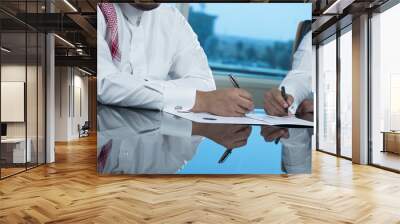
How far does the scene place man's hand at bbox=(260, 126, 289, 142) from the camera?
20.8 ft

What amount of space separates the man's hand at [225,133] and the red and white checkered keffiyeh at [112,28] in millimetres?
1650

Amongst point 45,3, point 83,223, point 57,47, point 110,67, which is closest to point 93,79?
point 57,47

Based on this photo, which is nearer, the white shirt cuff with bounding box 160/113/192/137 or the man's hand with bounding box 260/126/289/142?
the white shirt cuff with bounding box 160/113/192/137

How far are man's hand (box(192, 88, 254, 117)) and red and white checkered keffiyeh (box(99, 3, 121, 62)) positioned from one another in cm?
143

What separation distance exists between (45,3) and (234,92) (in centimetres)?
417

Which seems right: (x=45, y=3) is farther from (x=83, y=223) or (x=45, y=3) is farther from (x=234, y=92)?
(x=83, y=223)

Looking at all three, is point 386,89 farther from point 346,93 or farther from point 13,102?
point 13,102

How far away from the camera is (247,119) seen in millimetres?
6332

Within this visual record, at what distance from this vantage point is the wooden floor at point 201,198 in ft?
13.2

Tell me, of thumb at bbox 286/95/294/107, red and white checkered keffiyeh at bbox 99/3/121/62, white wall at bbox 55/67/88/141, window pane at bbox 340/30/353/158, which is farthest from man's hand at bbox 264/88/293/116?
white wall at bbox 55/67/88/141

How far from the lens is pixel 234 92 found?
636cm

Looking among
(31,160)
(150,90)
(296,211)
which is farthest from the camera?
(31,160)

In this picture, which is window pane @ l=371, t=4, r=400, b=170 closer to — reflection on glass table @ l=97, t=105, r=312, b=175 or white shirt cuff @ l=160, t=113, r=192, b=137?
reflection on glass table @ l=97, t=105, r=312, b=175

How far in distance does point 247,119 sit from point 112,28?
2552mm
